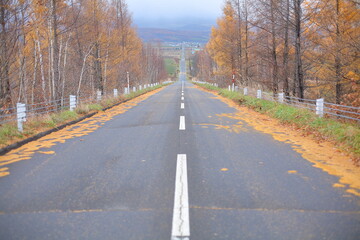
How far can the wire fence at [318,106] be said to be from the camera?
8.96 meters

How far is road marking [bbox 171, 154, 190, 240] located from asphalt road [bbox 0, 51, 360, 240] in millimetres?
12

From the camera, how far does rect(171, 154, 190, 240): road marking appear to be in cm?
293

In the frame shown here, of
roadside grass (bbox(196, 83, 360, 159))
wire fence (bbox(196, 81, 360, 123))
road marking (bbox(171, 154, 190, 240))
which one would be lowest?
road marking (bbox(171, 154, 190, 240))

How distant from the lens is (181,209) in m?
3.48

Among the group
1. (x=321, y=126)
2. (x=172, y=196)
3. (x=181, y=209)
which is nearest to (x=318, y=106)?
(x=321, y=126)

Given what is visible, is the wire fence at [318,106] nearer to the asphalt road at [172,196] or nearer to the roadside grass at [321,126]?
the roadside grass at [321,126]

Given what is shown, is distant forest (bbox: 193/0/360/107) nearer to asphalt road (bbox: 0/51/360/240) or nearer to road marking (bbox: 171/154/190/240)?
asphalt road (bbox: 0/51/360/240)

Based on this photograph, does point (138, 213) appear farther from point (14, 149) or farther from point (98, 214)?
point (14, 149)

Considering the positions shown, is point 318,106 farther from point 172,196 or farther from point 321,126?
point 172,196

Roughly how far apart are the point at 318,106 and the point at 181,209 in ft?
27.8

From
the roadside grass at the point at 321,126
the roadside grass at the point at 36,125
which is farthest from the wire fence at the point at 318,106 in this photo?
the roadside grass at the point at 36,125

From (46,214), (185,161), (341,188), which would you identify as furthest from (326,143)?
(46,214)

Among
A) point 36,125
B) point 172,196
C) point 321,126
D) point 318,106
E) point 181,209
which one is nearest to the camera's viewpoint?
point 181,209

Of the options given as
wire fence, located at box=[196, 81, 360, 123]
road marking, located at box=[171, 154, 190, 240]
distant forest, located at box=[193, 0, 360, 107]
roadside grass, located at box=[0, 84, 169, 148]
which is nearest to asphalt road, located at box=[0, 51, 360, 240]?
road marking, located at box=[171, 154, 190, 240]
